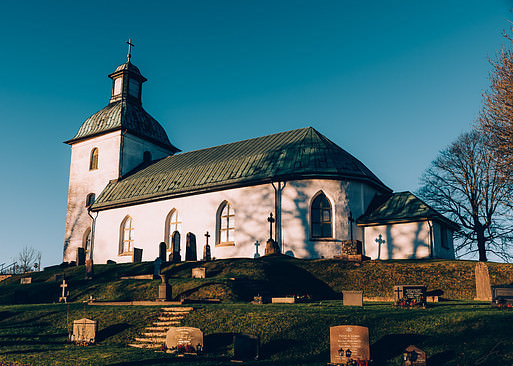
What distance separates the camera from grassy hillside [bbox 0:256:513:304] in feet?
65.5

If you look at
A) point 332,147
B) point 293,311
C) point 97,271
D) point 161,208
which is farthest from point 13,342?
point 332,147

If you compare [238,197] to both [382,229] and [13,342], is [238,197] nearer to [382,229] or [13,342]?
[382,229]

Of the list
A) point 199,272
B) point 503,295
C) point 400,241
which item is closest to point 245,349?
point 503,295

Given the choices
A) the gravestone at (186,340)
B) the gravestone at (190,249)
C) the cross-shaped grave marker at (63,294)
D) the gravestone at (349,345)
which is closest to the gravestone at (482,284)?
the gravestone at (349,345)

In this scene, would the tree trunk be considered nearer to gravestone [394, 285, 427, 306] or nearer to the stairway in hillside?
gravestone [394, 285, 427, 306]

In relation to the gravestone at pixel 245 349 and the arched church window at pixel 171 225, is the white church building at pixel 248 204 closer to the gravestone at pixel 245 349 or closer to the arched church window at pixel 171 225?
the arched church window at pixel 171 225

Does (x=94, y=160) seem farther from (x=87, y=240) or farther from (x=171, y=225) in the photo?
(x=171, y=225)

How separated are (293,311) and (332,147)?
1699 cm

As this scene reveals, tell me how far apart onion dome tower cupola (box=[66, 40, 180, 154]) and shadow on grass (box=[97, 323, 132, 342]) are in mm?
25153

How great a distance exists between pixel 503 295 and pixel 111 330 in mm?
12130

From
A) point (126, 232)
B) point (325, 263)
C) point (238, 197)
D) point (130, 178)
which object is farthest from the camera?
point (130, 178)

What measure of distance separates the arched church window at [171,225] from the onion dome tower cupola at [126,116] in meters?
10.4

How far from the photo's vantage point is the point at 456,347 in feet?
35.8

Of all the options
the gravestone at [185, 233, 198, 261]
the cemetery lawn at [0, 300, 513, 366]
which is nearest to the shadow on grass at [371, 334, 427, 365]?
the cemetery lawn at [0, 300, 513, 366]
